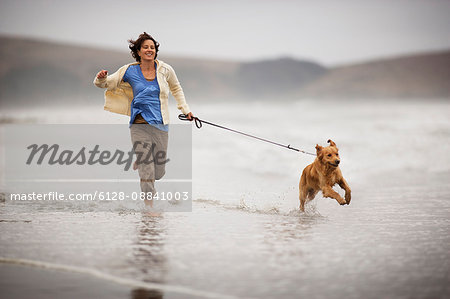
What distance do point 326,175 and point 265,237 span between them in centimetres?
127

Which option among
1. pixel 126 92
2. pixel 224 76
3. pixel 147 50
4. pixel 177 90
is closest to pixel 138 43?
pixel 147 50

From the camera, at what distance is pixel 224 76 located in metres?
26.6

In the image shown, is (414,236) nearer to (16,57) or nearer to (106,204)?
(106,204)

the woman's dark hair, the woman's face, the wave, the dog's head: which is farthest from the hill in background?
the wave

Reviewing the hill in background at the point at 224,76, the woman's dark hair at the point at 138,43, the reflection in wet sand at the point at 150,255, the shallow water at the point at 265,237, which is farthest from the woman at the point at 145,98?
the hill in background at the point at 224,76

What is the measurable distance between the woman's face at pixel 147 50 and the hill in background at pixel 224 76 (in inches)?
718

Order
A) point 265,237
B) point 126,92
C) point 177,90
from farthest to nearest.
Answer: point 177,90 → point 126,92 → point 265,237

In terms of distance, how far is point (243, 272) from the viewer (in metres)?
3.53

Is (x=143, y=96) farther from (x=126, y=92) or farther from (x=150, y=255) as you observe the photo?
(x=150, y=255)

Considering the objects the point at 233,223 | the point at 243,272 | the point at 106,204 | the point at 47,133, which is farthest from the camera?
the point at 47,133

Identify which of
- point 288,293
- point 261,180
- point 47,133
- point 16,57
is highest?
point 16,57

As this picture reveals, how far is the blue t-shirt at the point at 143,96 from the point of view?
18.6ft

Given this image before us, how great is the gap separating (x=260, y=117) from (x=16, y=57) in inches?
507

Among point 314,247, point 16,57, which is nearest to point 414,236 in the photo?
point 314,247
